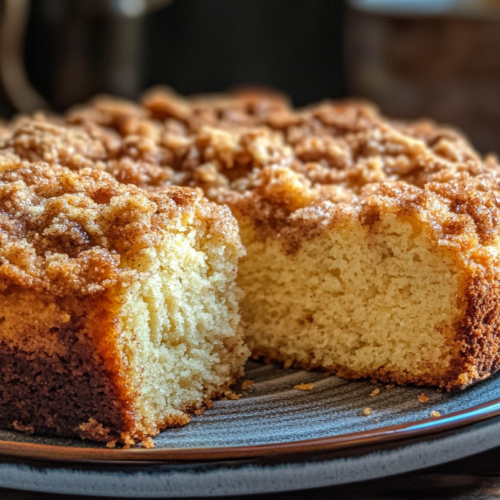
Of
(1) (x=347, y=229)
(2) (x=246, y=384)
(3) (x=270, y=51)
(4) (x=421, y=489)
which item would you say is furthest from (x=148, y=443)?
(3) (x=270, y=51)

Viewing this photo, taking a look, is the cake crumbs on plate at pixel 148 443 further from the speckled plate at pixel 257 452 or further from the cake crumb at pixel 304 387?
the cake crumb at pixel 304 387

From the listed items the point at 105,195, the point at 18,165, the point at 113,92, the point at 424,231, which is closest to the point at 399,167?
the point at 424,231

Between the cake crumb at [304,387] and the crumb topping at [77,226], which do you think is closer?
the crumb topping at [77,226]

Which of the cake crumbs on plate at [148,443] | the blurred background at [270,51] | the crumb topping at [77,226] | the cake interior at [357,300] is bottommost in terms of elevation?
the cake crumbs on plate at [148,443]

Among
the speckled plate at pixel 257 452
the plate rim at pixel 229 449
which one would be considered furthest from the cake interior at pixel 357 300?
the plate rim at pixel 229 449

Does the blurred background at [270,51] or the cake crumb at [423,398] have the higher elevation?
the blurred background at [270,51]

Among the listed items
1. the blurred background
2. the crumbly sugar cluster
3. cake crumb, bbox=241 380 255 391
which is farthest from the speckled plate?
the blurred background

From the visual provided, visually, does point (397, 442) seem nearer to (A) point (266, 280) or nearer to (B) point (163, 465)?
(B) point (163, 465)

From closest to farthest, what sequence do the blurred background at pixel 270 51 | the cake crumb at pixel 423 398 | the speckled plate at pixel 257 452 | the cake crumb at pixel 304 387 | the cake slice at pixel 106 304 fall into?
the speckled plate at pixel 257 452 < the cake slice at pixel 106 304 < the cake crumb at pixel 423 398 < the cake crumb at pixel 304 387 < the blurred background at pixel 270 51
